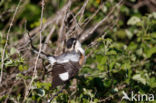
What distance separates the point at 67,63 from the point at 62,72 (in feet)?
0.40

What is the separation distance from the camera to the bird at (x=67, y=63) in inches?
114

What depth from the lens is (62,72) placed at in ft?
9.52

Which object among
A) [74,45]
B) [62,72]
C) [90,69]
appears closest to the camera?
[62,72]

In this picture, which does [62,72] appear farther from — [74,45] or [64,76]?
[74,45]

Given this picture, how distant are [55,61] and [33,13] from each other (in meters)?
3.18

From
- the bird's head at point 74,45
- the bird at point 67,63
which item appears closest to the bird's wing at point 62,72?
the bird at point 67,63

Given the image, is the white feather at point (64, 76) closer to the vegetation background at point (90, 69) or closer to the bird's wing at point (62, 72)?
the bird's wing at point (62, 72)

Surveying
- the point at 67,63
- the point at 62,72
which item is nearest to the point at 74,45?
the point at 67,63

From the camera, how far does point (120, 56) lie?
361 centimetres

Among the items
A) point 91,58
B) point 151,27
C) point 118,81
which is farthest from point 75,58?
point 151,27

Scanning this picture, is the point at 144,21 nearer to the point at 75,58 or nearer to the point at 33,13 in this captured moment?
the point at 75,58

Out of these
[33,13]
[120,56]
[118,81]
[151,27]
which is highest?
[33,13]

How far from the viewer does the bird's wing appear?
2861 millimetres

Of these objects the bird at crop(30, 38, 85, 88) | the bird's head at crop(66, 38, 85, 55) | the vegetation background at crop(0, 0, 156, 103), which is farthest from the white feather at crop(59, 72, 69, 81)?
the bird's head at crop(66, 38, 85, 55)
